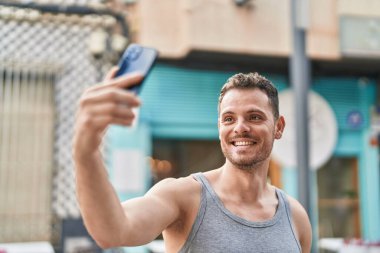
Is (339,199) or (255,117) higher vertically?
(255,117)

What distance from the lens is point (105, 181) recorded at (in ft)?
4.07

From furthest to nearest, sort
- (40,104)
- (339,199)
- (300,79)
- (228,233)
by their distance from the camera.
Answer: (339,199) → (40,104) → (300,79) → (228,233)

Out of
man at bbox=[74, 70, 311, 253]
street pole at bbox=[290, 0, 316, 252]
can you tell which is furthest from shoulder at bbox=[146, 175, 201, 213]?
street pole at bbox=[290, 0, 316, 252]

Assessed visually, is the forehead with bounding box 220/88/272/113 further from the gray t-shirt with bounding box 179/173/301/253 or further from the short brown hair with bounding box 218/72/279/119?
the gray t-shirt with bounding box 179/173/301/253

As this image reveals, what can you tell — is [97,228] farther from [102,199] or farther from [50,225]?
[50,225]

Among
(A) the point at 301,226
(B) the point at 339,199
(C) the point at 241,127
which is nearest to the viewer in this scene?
(C) the point at 241,127

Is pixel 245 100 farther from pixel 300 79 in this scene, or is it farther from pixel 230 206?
pixel 300 79

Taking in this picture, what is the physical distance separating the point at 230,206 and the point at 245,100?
16.0 inches

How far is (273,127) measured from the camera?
2006 millimetres

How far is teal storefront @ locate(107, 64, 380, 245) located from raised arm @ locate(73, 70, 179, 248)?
6405mm

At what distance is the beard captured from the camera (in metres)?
1.92

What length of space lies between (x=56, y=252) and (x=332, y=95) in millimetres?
5525

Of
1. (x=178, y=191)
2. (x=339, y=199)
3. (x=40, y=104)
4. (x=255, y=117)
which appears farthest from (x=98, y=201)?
(x=339, y=199)

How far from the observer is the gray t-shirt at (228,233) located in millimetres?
1740
